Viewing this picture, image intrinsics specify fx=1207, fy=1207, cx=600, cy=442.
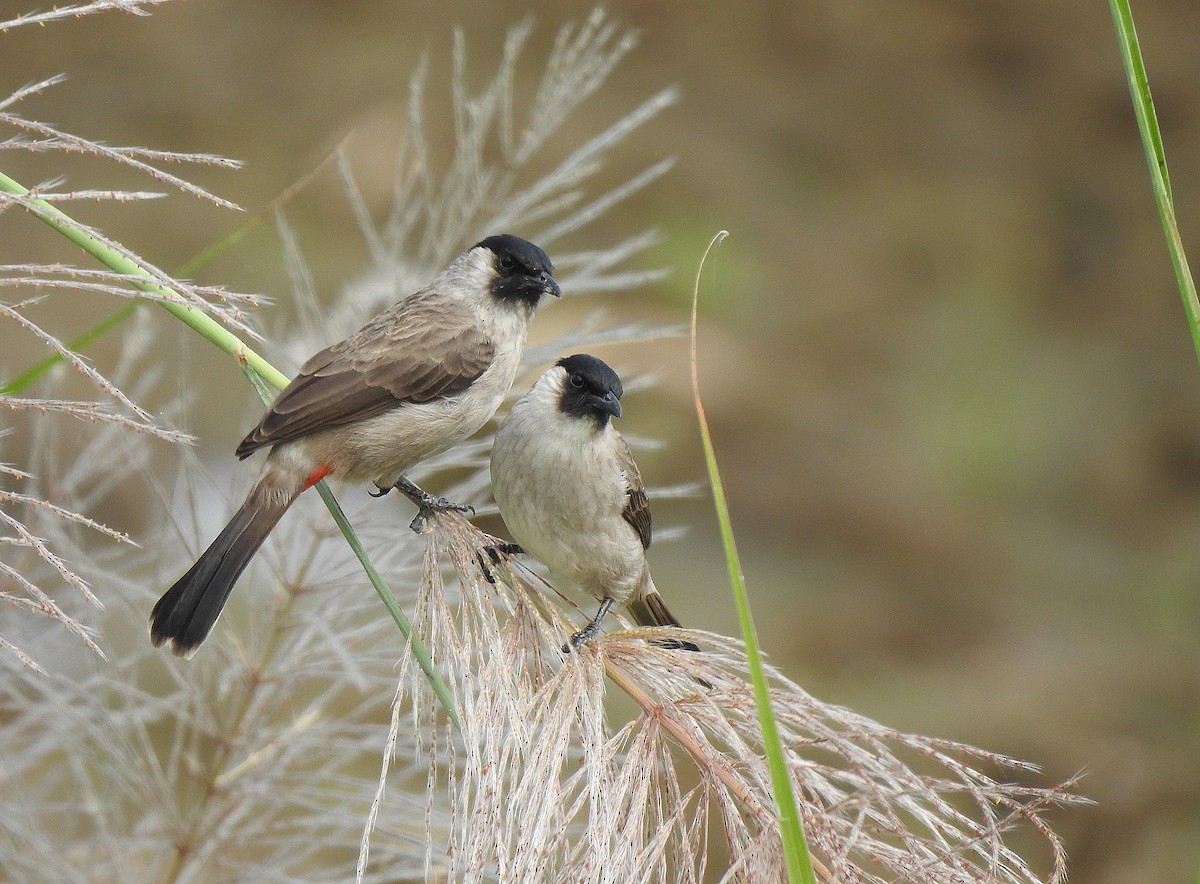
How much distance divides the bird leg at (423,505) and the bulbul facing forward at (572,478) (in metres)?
0.17

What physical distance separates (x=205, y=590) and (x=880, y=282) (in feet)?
26.7

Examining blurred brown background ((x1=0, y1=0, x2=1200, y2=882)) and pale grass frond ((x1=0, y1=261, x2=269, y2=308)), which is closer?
pale grass frond ((x1=0, y1=261, x2=269, y2=308))

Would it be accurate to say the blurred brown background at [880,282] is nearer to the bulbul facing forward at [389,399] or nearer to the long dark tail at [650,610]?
the long dark tail at [650,610]

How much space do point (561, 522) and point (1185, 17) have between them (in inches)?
330

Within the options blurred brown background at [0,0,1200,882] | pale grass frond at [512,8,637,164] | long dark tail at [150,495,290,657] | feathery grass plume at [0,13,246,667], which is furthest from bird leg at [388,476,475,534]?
blurred brown background at [0,0,1200,882]

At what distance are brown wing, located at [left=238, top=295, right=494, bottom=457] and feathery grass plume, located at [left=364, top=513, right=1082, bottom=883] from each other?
730 mm

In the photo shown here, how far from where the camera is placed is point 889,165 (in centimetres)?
995

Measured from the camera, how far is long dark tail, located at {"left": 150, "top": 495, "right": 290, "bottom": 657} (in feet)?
7.04

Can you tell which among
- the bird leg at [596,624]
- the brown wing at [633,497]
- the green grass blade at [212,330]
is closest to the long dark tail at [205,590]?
the green grass blade at [212,330]

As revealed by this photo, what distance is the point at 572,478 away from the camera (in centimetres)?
291

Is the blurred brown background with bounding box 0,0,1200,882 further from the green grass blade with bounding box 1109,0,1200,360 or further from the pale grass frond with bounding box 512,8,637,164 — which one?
the green grass blade with bounding box 1109,0,1200,360

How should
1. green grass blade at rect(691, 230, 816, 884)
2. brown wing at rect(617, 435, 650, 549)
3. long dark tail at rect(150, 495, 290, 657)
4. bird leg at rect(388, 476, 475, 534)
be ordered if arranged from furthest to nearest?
brown wing at rect(617, 435, 650, 549) → bird leg at rect(388, 476, 475, 534) → long dark tail at rect(150, 495, 290, 657) → green grass blade at rect(691, 230, 816, 884)

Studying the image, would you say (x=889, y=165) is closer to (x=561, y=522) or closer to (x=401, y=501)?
(x=401, y=501)

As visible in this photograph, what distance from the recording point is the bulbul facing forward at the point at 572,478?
9.45 ft
